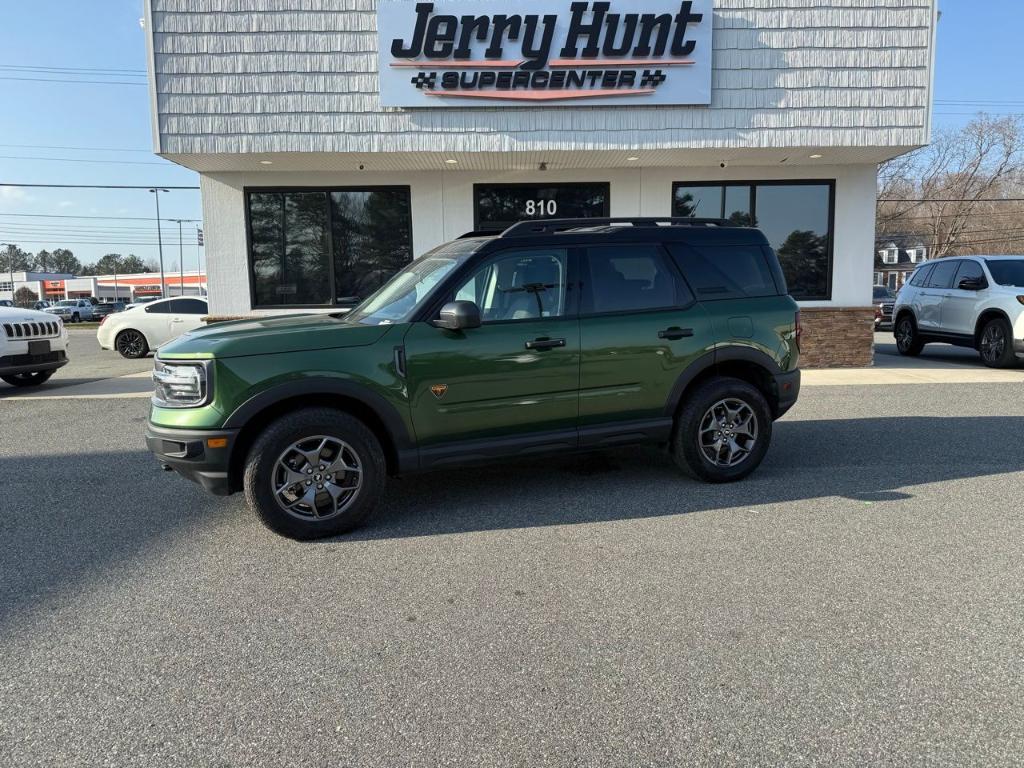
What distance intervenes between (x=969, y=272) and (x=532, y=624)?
12745 millimetres

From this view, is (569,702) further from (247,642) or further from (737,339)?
(737,339)

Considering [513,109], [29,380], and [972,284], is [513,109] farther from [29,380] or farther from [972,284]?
[29,380]

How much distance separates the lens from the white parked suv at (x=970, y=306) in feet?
39.4

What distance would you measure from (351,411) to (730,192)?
9867 millimetres

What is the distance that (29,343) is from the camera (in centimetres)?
1086

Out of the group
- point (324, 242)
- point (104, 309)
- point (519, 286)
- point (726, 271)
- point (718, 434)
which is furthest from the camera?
point (104, 309)

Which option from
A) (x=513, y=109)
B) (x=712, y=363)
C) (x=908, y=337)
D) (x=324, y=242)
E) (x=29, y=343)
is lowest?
(x=908, y=337)

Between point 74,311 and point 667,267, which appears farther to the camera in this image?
point 74,311

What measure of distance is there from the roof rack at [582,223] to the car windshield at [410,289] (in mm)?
304

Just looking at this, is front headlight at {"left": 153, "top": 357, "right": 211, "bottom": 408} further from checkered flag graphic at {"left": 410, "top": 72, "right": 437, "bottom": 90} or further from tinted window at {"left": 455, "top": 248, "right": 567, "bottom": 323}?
checkered flag graphic at {"left": 410, "top": 72, "right": 437, "bottom": 90}

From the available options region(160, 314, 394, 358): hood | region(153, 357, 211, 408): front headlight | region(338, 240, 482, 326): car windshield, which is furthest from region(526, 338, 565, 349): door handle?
region(153, 357, 211, 408): front headlight

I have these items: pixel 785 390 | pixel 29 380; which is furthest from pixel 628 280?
pixel 29 380

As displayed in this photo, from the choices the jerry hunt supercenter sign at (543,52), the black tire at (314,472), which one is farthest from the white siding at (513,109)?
the black tire at (314,472)

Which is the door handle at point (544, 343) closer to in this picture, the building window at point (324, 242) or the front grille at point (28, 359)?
the building window at point (324, 242)
